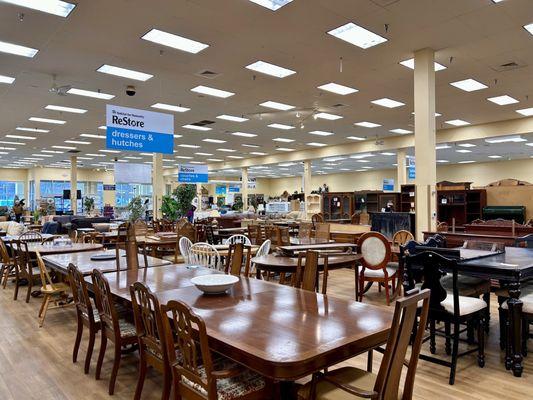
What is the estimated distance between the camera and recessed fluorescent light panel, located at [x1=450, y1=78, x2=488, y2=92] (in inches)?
325

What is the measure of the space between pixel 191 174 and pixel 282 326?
47.8ft

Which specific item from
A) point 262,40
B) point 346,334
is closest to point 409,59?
point 262,40

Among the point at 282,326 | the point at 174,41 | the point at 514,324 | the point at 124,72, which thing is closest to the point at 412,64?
the point at 174,41

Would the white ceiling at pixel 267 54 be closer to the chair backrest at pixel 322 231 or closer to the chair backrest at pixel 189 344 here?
the chair backrest at pixel 322 231

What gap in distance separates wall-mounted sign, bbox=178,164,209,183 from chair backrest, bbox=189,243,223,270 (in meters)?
11.0

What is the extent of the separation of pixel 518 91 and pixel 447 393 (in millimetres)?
8470

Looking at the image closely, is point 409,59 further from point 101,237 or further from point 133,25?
point 101,237

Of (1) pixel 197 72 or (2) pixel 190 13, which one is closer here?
(2) pixel 190 13

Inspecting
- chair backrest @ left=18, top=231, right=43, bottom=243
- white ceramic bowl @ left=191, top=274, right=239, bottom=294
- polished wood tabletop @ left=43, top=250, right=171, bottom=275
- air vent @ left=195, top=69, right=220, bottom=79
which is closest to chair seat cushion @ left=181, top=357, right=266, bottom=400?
white ceramic bowl @ left=191, top=274, right=239, bottom=294

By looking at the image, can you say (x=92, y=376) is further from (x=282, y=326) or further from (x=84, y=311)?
(x=282, y=326)

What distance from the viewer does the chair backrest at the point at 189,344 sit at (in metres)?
1.78

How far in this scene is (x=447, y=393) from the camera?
9.60 feet

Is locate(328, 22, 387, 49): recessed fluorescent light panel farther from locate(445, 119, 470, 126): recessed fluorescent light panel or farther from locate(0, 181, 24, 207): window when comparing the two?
locate(0, 181, 24, 207): window

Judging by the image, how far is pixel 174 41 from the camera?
6.16 metres
